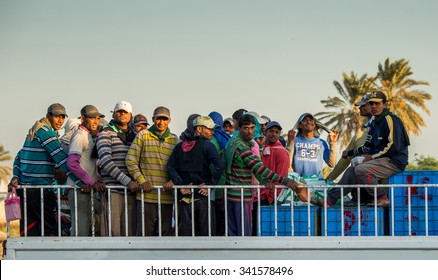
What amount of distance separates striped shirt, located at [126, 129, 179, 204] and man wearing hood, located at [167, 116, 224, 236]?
128 mm

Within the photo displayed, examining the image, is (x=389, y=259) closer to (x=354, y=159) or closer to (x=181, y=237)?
(x=354, y=159)

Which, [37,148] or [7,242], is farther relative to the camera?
[37,148]

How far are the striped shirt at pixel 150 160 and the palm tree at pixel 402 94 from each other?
99.8ft

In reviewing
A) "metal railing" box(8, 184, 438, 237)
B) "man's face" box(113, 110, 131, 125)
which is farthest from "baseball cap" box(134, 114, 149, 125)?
"metal railing" box(8, 184, 438, 237)

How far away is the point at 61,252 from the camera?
419 inches

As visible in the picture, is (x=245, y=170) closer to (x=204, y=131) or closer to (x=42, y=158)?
(x=204, y=131)

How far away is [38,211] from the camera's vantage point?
37.3 feet

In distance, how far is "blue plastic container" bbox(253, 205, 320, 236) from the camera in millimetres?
11000

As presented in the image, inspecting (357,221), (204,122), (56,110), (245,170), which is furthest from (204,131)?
(357,221)

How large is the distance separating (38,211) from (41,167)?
432mm

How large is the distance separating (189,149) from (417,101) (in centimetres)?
3164

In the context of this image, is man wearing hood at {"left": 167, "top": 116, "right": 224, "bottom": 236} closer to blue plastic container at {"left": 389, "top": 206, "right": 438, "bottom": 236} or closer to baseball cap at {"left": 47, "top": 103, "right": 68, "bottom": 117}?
baseball cap at {"left": 47, "top": 103, "right": 68, "bottom": 117}
